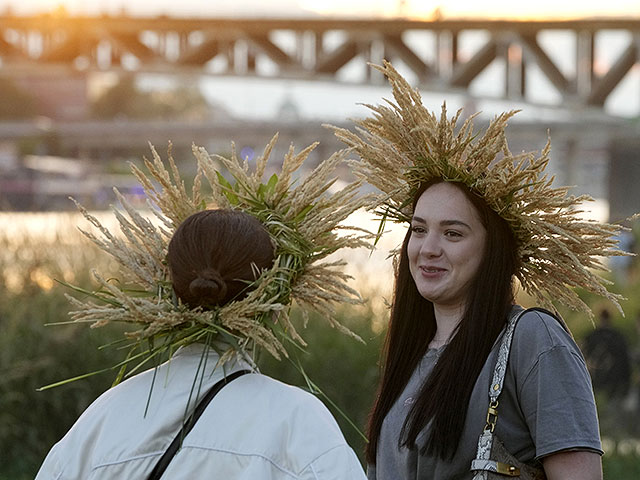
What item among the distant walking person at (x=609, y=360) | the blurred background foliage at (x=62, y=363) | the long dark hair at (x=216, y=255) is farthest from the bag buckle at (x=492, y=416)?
the distant walking person at (x=609, y=360)

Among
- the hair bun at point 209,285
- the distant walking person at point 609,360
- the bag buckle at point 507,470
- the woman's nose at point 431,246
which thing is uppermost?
the woman's nose at point 431,246

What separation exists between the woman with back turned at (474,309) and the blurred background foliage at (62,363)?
398 centimetres

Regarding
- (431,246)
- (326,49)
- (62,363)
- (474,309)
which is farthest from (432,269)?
(326,49)

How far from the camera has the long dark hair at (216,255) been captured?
105 inches

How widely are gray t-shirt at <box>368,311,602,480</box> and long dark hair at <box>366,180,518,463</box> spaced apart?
4cm

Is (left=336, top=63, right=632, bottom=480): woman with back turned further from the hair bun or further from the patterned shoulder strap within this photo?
the hair bun

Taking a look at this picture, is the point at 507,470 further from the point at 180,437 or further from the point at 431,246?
the point at 180,437

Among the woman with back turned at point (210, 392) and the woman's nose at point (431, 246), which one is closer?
the woman with back turned at point (210, 392)

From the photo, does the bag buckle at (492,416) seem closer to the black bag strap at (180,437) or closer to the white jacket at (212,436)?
the white jacket at (212,436)

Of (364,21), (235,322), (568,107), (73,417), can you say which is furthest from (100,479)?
(364,21)

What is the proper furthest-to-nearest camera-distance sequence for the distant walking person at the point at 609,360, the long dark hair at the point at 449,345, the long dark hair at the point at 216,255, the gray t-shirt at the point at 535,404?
the distant walking person at the point at 609,360
the long dark hair at the point at 449,345
the gray t-shirt at the point at 535,404
the long dark hair at the point at 216,255

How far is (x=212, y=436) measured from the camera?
255cm

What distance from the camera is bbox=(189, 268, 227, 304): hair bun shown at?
268 centimetres

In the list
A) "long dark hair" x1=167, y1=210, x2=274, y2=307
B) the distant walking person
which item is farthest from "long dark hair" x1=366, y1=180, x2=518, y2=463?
the distant walking person
